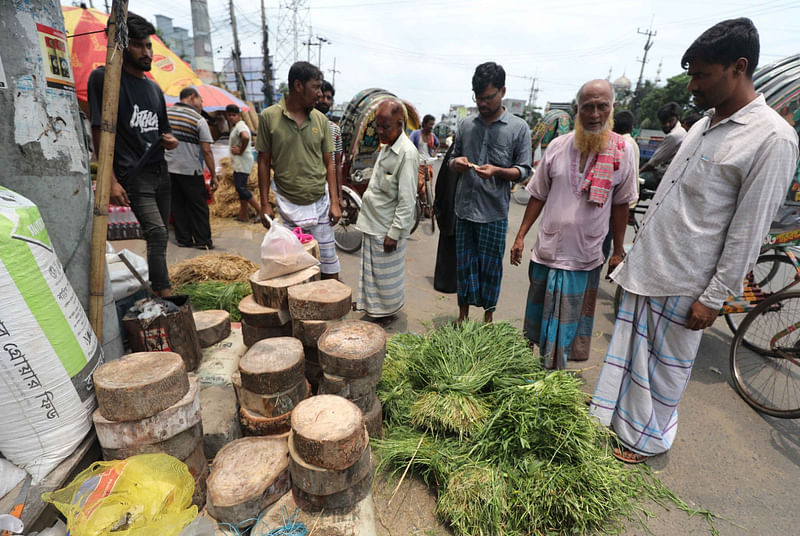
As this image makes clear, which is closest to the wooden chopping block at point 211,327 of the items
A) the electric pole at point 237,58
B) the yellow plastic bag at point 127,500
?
the yellow plastic bag at point 127,500

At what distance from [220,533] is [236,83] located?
2618cm

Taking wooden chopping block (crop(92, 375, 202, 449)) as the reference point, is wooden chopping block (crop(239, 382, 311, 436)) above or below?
below

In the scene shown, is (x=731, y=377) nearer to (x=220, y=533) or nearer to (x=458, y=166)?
(x=458, y=166)

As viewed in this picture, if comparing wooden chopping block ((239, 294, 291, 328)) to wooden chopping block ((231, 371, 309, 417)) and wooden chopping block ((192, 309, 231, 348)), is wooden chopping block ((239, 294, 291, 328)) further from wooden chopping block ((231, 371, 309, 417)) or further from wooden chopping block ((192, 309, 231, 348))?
wooden chopping block ((231, 371, 309, 417))

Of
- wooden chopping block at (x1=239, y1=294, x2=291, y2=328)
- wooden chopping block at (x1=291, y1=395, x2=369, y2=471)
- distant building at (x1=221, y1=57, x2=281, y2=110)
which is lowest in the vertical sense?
wooden chopping block at (x1=291, y1=395, x2=369, y2=471)

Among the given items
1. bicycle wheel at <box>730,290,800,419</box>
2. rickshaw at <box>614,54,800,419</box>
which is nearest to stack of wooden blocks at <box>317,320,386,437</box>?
rickshaw at <box>614,54,800,419</box>

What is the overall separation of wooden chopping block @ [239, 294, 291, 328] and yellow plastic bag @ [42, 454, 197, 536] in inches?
40.7

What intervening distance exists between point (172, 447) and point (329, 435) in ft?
2.10

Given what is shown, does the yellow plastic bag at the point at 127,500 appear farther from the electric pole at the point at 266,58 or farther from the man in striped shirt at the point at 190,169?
the electric pole at the point at 266,58

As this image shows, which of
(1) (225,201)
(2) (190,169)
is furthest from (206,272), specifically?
(1) (225,201)

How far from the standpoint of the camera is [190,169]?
5.16 metres

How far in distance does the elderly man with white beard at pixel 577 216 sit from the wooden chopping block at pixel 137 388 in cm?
222

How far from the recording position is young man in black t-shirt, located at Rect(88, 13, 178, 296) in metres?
2.58

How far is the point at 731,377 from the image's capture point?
309cm
